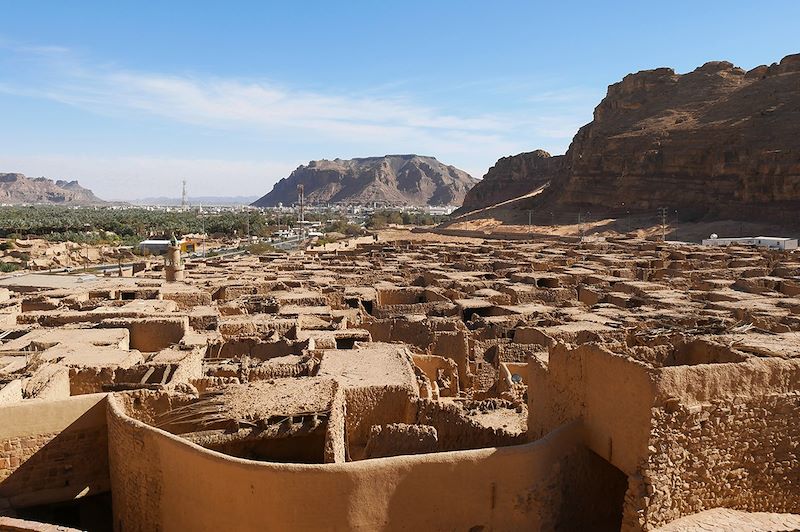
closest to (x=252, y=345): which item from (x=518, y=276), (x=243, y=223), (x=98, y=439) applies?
(x=98, y=439)

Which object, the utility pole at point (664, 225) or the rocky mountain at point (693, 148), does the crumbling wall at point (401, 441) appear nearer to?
the utility pole at point (664, 225)

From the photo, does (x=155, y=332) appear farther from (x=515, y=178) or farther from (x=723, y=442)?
(x=515, y=178)

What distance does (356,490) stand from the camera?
24.0ft

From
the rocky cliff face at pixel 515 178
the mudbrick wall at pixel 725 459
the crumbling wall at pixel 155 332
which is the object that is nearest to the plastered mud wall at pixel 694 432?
the mudbrick wall at pixel 725 459

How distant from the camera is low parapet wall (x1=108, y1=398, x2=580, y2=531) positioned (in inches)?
288

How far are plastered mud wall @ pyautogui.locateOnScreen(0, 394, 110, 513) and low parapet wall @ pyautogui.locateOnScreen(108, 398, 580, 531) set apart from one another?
4.24ft

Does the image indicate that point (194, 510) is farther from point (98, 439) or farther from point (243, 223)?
point (243, 223)

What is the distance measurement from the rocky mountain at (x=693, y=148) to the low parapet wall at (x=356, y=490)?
201 feet

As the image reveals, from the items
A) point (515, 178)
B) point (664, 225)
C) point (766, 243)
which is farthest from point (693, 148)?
point (515, 178)

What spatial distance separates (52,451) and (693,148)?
72.5 metres

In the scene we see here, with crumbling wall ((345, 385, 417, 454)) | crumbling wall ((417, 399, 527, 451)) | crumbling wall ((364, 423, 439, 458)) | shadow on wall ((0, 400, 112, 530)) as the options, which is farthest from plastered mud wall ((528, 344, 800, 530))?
shadow on wall ((0, 400, 112, 530))

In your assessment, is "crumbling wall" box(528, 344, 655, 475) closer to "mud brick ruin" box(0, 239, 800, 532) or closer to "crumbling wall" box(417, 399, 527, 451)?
"mud brick ruin" box(0, 239, 800, 532)

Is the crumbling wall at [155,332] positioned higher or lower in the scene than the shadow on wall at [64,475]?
higher

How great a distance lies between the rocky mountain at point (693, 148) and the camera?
63719 millimetres
